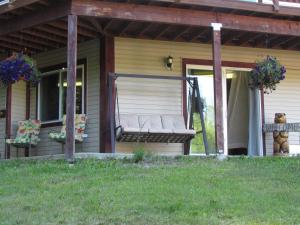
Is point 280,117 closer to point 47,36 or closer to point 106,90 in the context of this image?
point 106,90

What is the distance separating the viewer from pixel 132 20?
10.5 m

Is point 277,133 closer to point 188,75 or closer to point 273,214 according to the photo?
point 188,75

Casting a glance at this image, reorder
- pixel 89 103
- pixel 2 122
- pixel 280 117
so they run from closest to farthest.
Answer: pixel 89 103, pixel 280 117, pixel 2 122

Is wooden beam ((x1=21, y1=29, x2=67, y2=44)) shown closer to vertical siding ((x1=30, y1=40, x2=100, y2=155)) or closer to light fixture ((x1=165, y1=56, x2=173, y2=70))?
vertical siding ((x1=30, y1=40, x2=100, y2=155))

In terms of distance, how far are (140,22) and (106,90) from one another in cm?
158

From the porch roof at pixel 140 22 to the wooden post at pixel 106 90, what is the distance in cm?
28

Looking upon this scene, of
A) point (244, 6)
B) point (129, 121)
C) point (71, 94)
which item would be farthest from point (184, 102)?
point (71, 94)

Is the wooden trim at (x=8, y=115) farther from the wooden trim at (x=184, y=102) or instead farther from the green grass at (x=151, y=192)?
the wooden trim at (x=184, y=102)

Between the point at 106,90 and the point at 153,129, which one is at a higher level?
the point at 106,90

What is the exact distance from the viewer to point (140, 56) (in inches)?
484

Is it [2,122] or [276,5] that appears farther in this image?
[2,122]

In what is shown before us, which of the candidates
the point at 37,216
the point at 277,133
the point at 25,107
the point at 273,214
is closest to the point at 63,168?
the point at 37,216

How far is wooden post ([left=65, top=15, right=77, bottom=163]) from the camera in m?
9.61

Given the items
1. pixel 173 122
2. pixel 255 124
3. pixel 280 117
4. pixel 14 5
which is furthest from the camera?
pixel 255 124
